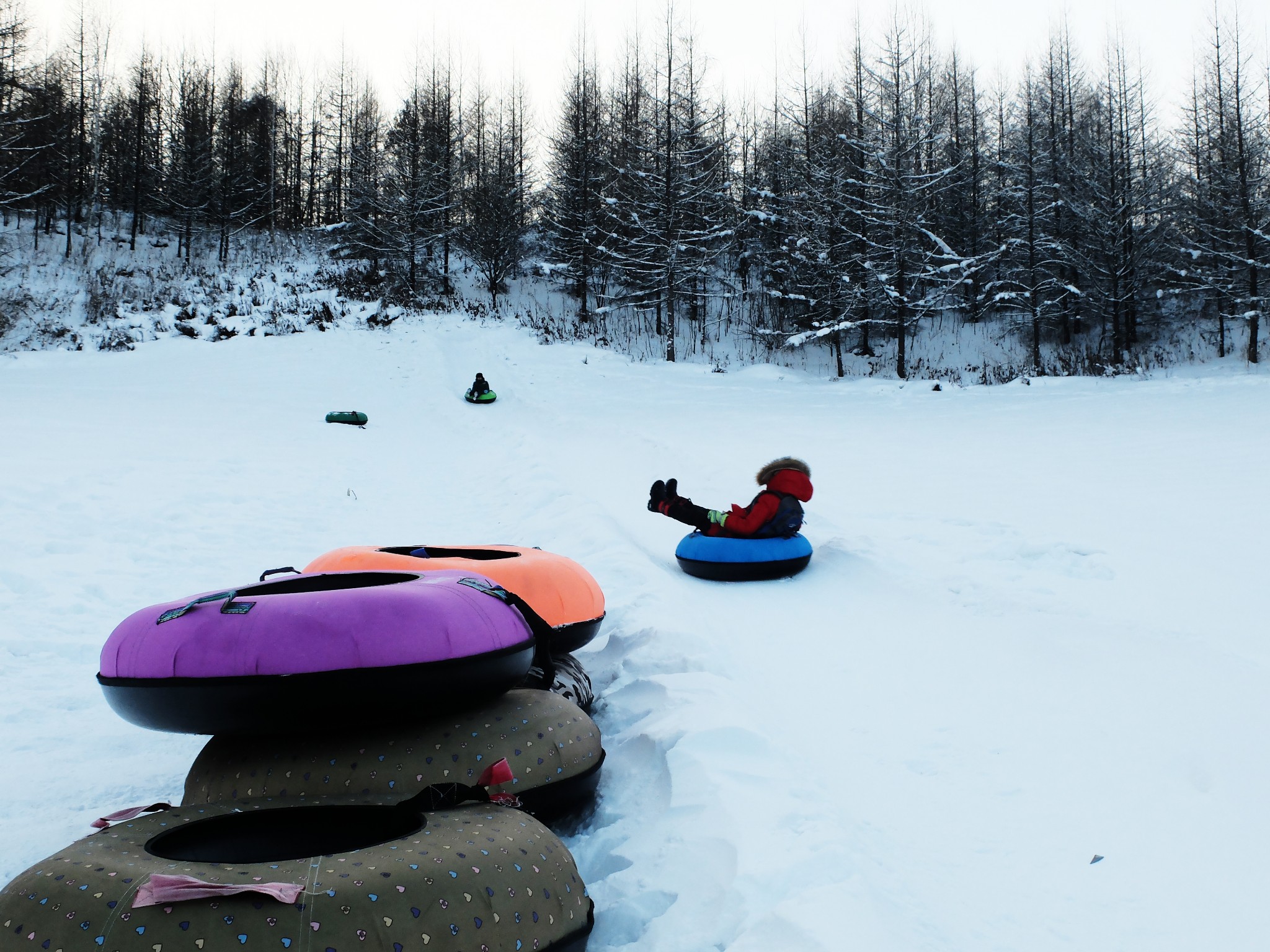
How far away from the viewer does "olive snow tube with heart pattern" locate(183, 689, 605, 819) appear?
2.00m

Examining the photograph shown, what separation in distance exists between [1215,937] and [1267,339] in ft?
77.3

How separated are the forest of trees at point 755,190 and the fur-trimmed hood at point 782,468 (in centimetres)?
1431

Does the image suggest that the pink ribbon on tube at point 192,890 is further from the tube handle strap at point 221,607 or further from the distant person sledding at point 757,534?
the distant person sledding at point 757,534

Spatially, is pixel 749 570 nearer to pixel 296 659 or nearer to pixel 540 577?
pixel 540 577

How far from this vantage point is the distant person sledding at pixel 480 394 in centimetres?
1472

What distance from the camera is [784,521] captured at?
523 cm

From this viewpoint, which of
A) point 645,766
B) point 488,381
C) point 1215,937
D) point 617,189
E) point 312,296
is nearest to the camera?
point 1215,937

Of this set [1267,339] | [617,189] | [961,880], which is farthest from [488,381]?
[1267,339]

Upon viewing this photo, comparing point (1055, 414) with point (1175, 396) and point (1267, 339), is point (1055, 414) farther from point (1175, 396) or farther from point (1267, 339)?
point (1267, 339)

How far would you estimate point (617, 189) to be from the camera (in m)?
25.1

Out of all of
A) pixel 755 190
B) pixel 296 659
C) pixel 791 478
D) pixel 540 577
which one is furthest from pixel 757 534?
pixel 755 190

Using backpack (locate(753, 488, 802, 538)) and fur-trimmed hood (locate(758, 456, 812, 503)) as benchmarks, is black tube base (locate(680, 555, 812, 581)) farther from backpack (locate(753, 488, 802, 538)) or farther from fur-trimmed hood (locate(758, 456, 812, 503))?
fur-trimmed hood (locate(758, 456, 812, 503))

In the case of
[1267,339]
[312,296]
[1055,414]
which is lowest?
[1055,414]

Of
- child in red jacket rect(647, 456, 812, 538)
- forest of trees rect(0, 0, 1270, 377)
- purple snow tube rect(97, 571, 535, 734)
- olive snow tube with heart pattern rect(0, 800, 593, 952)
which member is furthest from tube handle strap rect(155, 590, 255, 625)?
forest of trees rect(0, 0, 1270, 377)
